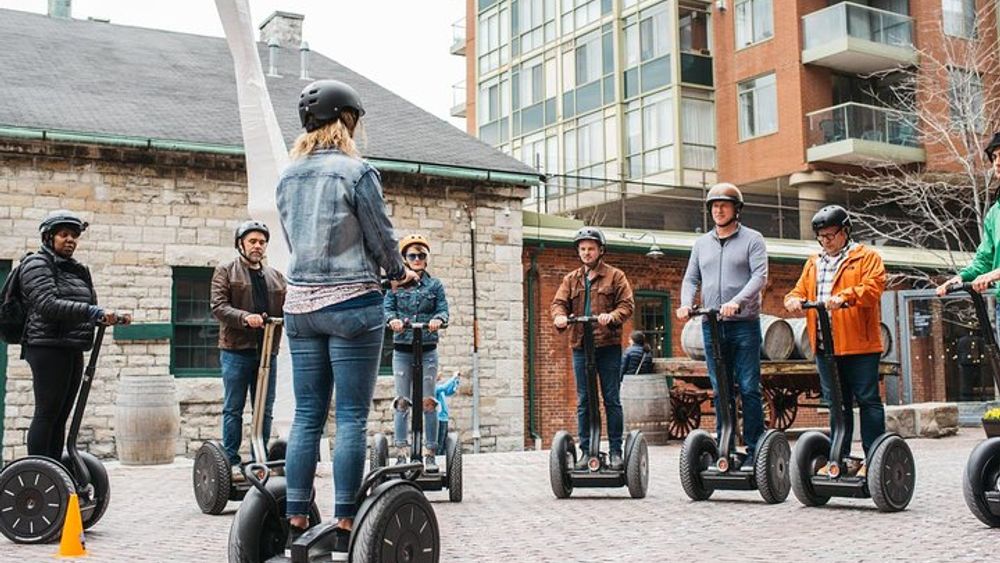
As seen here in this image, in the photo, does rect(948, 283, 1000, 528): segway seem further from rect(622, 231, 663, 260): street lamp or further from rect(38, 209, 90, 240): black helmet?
rect(622, 231, 663, 260): street lamp

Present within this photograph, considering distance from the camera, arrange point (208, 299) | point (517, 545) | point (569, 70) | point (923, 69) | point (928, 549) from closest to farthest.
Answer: point (928, 549) → point (517, 545) → point (208, 299) → point (923, 69) → point (569, 70)

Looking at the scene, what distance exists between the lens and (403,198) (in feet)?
52.1

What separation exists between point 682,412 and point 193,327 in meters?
8.17

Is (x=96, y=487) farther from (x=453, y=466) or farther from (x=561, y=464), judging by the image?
(x=561, y=464)

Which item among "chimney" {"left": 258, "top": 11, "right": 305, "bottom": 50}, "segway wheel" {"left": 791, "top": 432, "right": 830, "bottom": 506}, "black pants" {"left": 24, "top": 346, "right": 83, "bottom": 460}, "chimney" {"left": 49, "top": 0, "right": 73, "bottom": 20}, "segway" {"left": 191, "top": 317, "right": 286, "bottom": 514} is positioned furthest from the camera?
"chimney" {"left": 258, "top": 11, "right": 305, "bottom": 50}

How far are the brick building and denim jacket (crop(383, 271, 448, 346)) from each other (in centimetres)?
240

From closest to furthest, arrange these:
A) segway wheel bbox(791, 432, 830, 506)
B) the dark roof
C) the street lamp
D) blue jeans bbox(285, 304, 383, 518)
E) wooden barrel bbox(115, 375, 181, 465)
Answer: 1. blue jeans bbox(285, 304, 383, 518)
2. segway wheel bbox(791, 432, 830, 506)
3. wooden barrel bbox(115, 375, 181, 465)
4. the dark roof
5. the street lamp

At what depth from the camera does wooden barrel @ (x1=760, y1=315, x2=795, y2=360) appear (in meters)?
16.8

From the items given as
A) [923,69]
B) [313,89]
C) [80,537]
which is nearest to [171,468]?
[80,537]

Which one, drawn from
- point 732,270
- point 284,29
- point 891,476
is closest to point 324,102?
point 732,270

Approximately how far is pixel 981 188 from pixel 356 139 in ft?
85.7

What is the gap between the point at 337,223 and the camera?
14.7 ft

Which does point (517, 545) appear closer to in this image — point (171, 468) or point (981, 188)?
point (171, 468)

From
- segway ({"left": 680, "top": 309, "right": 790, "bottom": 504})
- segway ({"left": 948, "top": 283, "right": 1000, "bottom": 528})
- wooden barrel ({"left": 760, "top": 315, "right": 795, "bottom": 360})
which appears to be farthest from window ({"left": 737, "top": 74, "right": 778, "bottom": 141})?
segway ({"left": 948, "top": 283, "right": 1000, "bottom": 528})
